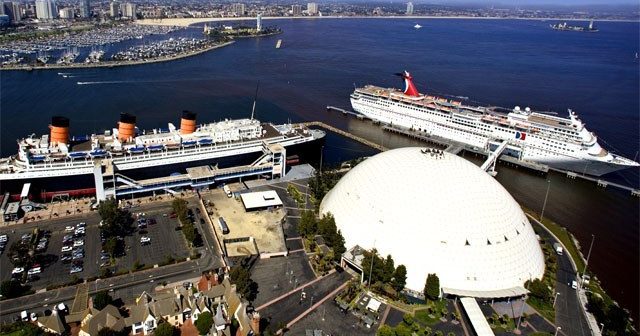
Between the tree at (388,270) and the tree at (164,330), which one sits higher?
the tree at (388,270)

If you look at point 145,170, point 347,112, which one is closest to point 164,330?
point 145,170

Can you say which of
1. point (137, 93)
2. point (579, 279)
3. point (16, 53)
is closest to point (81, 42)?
point (16, 53)

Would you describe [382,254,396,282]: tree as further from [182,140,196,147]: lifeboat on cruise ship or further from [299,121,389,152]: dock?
[299,121,389,152]: dock

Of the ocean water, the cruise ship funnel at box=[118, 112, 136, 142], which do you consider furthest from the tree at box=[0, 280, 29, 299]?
A: the ocean water

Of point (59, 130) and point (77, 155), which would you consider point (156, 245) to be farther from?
point (59, 130)

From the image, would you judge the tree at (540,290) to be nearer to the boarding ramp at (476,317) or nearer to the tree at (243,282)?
the boarding ramp at (476,317)

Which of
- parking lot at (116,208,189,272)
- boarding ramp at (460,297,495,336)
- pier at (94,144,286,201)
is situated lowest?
parking lot at (116,208,189,272)

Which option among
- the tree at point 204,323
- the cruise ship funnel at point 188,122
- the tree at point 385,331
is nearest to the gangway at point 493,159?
the tree at point 385,331
